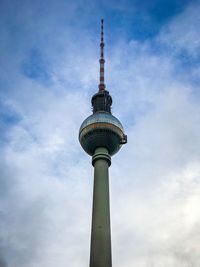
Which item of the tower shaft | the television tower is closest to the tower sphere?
the television tower

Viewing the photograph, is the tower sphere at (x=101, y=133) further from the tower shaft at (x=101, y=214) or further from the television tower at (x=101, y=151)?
the tower shaft at (x=101, y=214)

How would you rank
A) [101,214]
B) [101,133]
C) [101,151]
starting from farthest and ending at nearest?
[101,133]
[101,151]
[101,214]

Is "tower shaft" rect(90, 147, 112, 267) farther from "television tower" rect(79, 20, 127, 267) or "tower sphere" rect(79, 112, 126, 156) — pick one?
"tower sphere" rect(79, 112, 126, 156)

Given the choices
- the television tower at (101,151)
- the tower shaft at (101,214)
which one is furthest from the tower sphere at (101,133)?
the tower shaft at (101,214)

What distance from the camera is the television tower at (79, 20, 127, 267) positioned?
55.0 m

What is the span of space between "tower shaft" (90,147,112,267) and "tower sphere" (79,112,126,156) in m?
1.60

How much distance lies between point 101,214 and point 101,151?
13.3 metres

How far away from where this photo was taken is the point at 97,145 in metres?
68.2

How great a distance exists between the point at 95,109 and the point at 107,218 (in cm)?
2619

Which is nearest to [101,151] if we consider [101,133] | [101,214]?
[101,133]

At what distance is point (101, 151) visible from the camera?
67.1 m

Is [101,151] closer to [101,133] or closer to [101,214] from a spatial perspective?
[101,133]

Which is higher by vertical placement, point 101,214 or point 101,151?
point 101,151

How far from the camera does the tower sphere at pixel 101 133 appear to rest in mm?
67562
